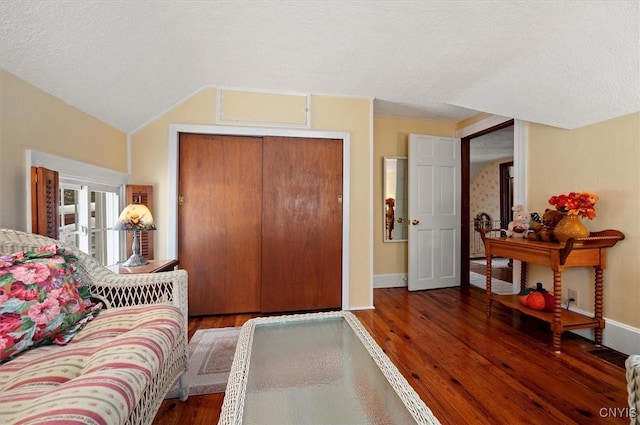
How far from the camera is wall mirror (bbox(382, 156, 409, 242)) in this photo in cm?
344

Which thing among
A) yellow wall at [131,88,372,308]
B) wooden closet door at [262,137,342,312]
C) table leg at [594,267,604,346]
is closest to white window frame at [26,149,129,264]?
yellow wall at [131,88,372,308]

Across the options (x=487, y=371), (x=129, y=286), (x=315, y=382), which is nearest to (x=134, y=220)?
(x=129, y=286)

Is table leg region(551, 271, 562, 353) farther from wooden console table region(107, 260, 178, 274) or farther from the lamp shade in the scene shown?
the lamp shade

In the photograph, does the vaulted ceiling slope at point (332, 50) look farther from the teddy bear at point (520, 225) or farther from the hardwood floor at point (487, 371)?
the hardwood floor at point (487, 371)

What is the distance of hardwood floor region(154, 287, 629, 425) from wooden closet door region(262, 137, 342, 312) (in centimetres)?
43

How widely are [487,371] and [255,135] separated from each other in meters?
2.55

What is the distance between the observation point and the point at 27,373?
2.84 feet

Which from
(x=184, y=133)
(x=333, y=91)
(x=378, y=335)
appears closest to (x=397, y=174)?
(x=333, y=91)

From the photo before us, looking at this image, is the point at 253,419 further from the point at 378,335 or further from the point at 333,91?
the point at 333,91

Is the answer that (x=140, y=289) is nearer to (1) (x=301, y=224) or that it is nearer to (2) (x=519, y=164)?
(1) (x=301, y=224)

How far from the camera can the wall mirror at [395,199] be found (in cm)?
344

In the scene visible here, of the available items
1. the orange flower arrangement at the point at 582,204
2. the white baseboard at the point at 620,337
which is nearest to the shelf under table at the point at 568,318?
the white baseboard at the point at 620,337

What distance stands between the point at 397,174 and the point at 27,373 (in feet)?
11.2

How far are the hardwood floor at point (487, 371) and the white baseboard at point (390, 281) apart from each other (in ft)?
2.52
